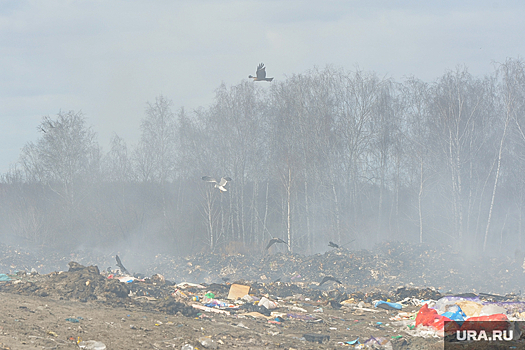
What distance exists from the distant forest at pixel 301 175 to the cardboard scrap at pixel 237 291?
11.9 m

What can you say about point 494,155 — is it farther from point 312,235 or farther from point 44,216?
point 44,216

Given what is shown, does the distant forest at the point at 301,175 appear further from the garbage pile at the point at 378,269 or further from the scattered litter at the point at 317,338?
the scattered litter at the point at 317,338

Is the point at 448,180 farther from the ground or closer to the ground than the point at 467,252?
farther from the ground

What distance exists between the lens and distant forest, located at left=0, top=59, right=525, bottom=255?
78.6ft

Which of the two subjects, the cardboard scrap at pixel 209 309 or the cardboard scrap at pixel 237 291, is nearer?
the cardboard scrap at pixel 209 309

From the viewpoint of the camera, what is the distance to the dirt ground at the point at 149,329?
6.61 metres

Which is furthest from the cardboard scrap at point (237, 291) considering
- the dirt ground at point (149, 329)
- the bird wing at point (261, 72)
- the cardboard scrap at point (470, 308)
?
the bird wing at point (261, 72)

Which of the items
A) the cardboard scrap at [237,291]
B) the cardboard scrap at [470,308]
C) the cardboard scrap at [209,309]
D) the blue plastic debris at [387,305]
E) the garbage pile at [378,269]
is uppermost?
the cardboard scrap at [470,308]

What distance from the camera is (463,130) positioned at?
22.5m

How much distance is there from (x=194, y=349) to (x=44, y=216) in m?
24.3

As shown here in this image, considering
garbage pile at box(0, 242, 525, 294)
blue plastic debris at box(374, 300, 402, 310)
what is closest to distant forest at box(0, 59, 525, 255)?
garbage pile at box(0, 242, 525, 294)

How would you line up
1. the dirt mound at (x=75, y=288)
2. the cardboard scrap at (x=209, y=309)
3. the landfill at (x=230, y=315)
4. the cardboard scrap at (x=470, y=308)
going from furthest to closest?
the cardboard scrap at (x=209, y=309)
the dirt mound at (x=75, y=288)
the cardboard scrap at (x=470, y=308)
the landfill at (x=230, y=315)

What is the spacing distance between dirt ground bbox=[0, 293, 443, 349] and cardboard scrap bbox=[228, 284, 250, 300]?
2.04 metres

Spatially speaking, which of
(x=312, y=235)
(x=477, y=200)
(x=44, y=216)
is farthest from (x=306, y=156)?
(x=44, y=216)
